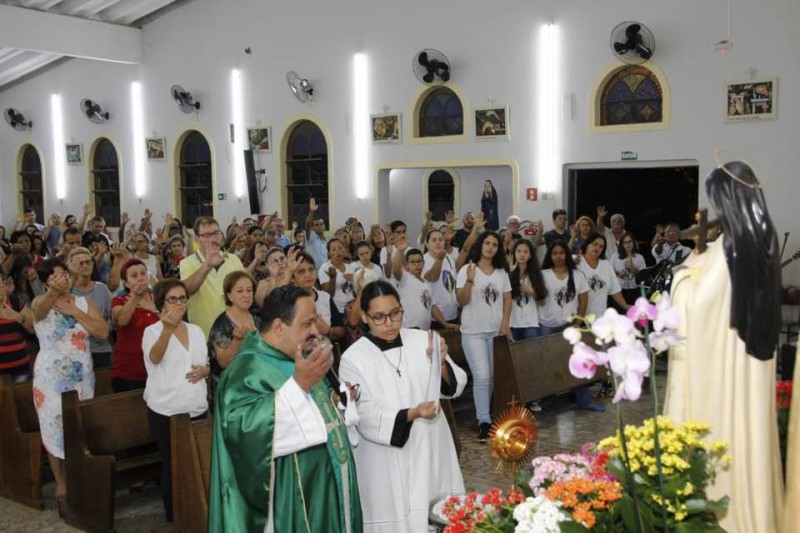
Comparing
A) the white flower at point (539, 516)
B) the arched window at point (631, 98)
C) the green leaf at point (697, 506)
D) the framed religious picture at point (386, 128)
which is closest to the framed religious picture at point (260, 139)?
the framed religious picture at point (386, 128)

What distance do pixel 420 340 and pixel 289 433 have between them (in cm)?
96

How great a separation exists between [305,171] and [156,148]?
4.40 metres

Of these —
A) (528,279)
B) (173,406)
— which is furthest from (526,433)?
(528,279)

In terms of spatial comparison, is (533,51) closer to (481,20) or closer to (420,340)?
(481,20)

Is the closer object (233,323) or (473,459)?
(233,323)

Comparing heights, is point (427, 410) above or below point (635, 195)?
below

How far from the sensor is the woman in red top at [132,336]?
18.8 feet

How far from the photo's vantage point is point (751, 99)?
37.3 feet

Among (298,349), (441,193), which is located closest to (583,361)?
(298,349)

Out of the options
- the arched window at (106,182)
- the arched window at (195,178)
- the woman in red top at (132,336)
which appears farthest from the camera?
the arched window at (106,182)

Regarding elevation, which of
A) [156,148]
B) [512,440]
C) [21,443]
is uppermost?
[156,148]

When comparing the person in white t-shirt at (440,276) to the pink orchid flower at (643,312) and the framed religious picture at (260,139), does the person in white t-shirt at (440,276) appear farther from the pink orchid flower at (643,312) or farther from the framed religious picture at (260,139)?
the framed religious picture at (260,139)

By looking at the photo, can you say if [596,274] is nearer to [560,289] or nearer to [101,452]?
[560,289]

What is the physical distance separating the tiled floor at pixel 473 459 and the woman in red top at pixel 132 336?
0.82m
